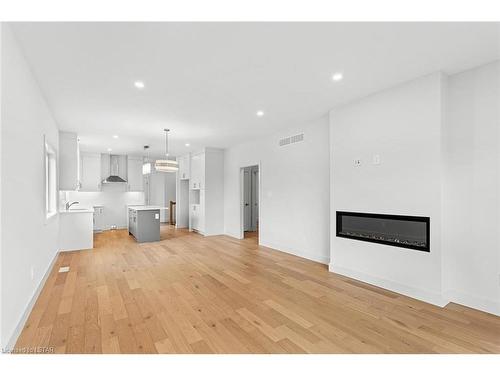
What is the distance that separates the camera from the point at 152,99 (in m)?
3.69

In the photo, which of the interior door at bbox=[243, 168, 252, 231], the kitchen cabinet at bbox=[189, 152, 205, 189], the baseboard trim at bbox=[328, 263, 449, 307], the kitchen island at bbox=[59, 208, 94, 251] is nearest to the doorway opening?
the interior door at bbox=[243, 168, 252, 231]

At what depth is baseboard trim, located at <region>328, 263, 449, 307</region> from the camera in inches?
112

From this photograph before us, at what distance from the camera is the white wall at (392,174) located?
2.92m

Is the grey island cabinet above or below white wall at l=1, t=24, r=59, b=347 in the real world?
below

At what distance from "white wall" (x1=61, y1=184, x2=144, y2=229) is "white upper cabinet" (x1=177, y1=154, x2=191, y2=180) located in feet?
6.51

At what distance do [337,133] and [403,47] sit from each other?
172 cm

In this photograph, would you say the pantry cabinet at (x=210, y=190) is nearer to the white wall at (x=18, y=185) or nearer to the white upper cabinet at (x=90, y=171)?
the white upper cabinet at (x=90, y=171)

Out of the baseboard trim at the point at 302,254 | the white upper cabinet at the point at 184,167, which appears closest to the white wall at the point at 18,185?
the baseboard trim at the point at 302,254

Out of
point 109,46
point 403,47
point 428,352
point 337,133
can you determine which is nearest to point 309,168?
point 337,133

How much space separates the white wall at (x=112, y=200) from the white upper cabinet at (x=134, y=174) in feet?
0.68

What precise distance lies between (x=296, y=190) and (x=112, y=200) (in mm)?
7118

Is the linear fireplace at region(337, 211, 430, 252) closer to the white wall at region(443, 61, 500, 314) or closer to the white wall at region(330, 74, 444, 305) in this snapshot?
the white wall at region(330, 74, 444, 305)
